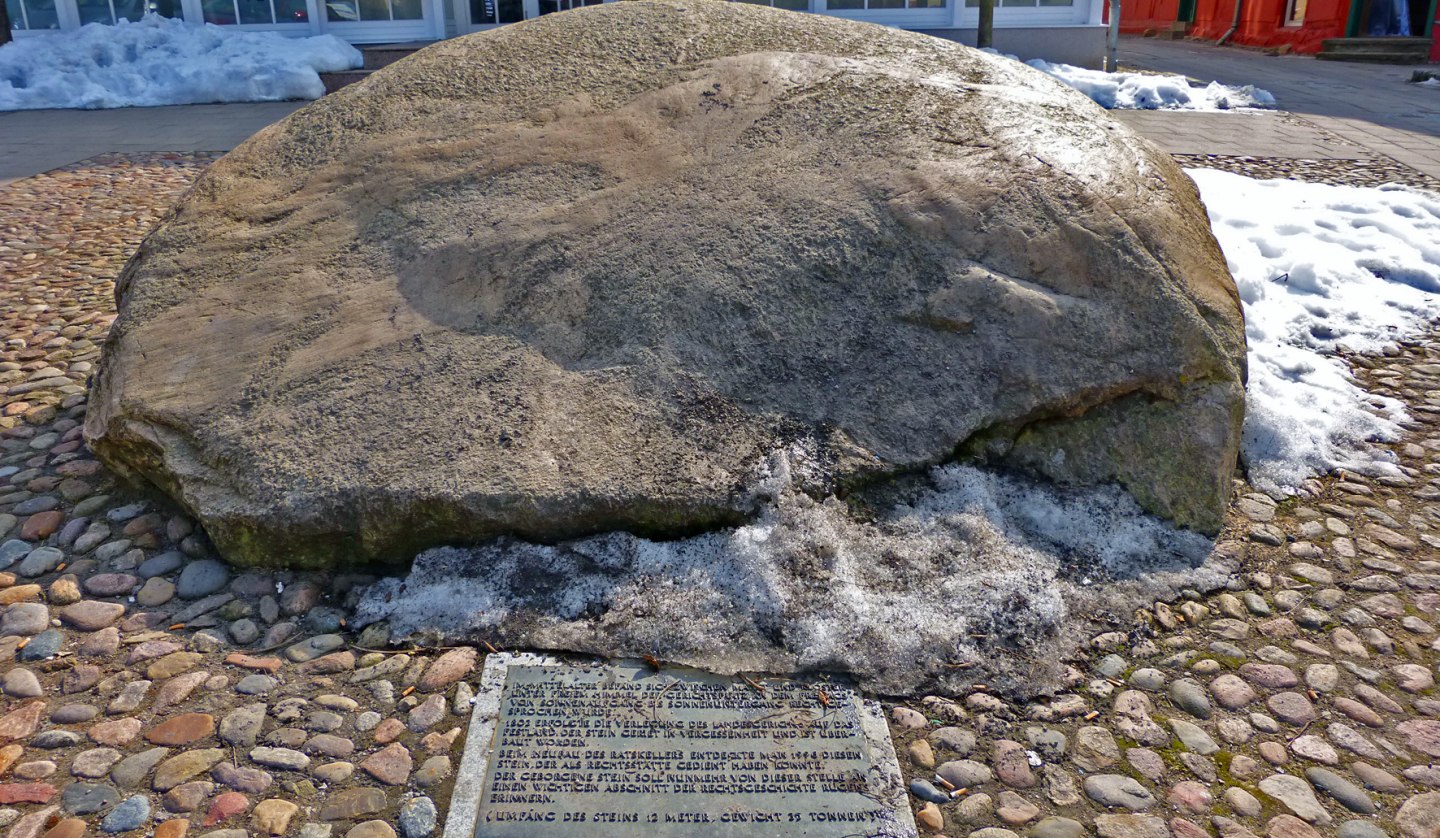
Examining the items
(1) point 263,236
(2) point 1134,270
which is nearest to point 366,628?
(1) point 263,236

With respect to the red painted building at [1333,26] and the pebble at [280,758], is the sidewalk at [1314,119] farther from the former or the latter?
the pebble at [280,758]

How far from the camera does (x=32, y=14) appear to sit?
11.8 m

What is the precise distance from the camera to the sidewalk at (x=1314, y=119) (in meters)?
7.73

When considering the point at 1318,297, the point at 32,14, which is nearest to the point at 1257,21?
the point at 1318,297

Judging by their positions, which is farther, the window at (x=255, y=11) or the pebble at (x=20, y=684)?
the window at (x=255, y=11)

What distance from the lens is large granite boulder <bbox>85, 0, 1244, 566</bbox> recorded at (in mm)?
2445

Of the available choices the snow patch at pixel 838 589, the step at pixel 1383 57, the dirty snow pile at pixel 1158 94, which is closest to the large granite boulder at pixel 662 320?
the snow patch at pixel 838 589

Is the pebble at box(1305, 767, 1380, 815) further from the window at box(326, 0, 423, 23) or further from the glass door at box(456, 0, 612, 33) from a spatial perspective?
the window at box(326, 0, 423, 23)

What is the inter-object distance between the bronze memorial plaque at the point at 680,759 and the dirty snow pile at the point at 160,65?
10.1 meters

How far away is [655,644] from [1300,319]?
3.30 meters

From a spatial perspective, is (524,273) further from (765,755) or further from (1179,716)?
(1179,716)

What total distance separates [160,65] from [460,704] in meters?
11.2

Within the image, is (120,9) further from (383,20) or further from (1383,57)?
(1383,57)

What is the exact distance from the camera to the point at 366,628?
233 cm
